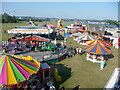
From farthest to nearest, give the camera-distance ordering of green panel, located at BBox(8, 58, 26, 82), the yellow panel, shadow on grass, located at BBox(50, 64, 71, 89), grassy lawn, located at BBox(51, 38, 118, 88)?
shadow on grass, located at BBox(50, 64, 71, 89)
grassy lawn, located at BBox(51, 38, 118, 88)
green panel, located at BBox(8, 58, 26, 82)
the yellow panel

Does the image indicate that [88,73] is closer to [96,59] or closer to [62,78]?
[62,78]

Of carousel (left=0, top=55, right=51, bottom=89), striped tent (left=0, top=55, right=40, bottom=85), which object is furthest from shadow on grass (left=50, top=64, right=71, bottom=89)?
striped tent (left=0, top=55, right=40, bottom=85)

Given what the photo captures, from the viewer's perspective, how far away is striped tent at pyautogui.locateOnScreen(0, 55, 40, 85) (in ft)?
20.5

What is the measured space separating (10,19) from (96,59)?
82042 millimetres

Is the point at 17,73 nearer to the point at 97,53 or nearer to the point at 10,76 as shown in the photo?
the point at 10,76

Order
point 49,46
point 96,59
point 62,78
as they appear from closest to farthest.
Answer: point 62,78 → point 96,59 → point 49,46

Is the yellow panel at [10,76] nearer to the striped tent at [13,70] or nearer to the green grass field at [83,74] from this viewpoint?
the striped tent at [13,70]

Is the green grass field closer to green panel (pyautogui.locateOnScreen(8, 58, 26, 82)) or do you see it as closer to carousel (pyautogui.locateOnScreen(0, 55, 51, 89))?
carousel (pyautogui.locateOnScreen(0, 55, 51, 89))

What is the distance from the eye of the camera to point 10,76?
6445 mm

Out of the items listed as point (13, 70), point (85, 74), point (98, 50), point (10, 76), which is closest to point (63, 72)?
point (85, 74)

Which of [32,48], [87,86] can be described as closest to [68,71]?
[87,86]

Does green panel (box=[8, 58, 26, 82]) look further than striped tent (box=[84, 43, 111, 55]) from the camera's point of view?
No

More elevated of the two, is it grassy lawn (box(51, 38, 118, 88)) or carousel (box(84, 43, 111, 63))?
carousel (box(84, 43, 111, 63))

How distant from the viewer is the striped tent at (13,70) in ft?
20.5
